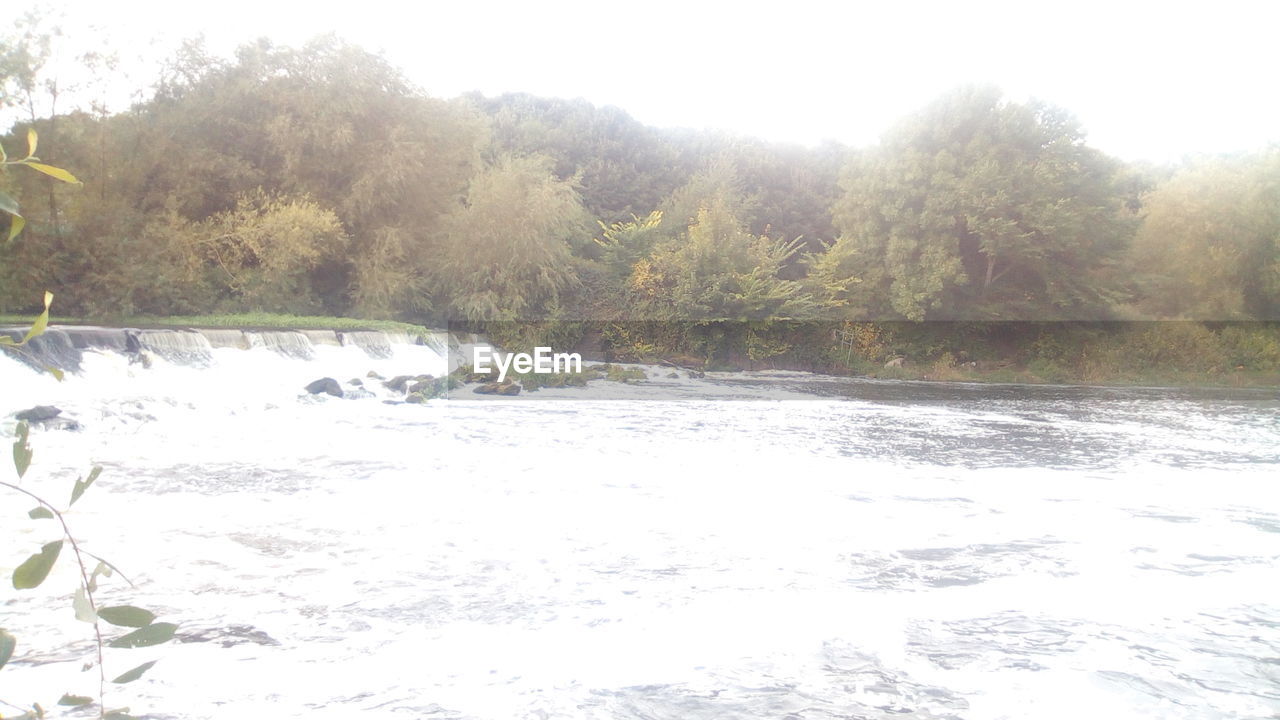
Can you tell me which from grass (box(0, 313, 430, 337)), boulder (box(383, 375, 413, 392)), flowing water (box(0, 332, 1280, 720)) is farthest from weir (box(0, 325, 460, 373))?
boulder (box(383, 375, 413, 392))

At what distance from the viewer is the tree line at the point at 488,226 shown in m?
16.8

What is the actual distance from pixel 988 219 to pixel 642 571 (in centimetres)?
1793

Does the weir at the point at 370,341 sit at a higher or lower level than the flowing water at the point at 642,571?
higher

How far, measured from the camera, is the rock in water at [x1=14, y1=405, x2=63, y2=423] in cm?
741

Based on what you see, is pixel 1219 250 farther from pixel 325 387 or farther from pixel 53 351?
pixel 53 351

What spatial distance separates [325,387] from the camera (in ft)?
36.3

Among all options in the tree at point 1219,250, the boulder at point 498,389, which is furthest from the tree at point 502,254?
the tree at point 1219,250

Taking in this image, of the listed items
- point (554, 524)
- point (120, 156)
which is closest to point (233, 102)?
point (120, 156)

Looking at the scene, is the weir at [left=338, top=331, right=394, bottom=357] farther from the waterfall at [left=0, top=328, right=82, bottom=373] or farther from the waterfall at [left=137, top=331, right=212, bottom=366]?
the waterfall at [left=0, top=328, right=82, bottom=373]

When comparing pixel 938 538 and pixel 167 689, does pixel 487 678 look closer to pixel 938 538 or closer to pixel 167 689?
pixel 167 689

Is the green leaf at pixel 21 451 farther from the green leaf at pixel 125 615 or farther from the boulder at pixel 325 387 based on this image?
the boulder at pixel 325 387

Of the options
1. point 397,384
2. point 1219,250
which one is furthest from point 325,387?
point 1219,250

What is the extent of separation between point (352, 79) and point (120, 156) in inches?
204

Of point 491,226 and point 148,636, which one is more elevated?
point 491,226
